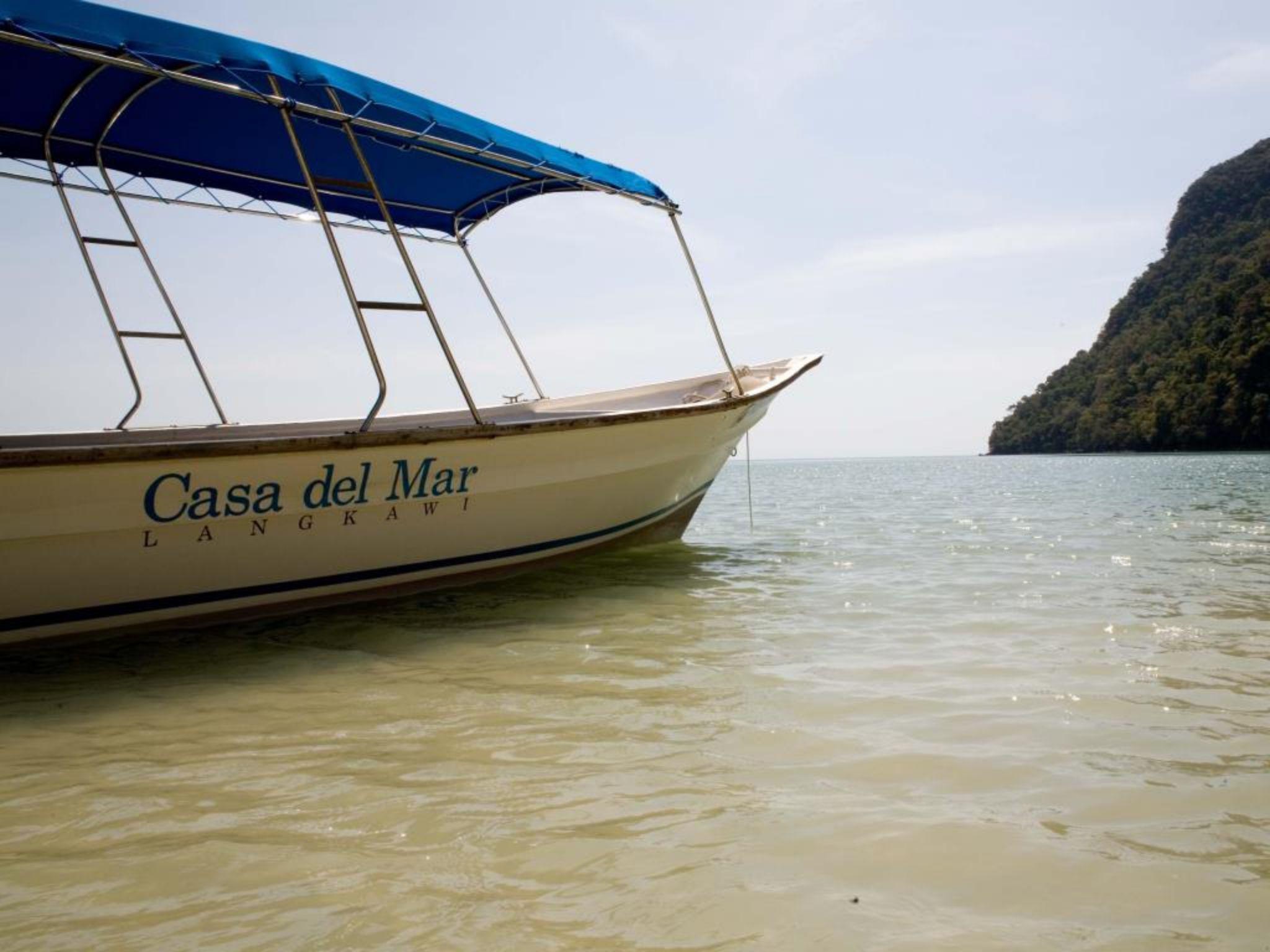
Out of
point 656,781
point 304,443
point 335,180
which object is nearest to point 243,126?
point 335,180

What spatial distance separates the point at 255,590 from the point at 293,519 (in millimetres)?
518

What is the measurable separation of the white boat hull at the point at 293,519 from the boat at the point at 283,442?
0.04 feet

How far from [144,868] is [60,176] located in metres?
6.01

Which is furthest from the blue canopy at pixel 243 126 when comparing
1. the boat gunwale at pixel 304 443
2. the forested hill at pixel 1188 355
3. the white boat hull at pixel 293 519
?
the forested hill at pixel 1188 355

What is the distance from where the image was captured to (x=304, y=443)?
4.63 meters

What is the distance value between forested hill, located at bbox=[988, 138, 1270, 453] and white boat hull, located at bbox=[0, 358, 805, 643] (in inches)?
2519

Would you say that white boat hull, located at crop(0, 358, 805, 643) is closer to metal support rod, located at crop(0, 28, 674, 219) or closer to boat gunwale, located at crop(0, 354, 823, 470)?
boat gunwale, located at crop(0, 354, 823, 470)

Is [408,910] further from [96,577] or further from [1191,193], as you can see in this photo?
[1191,193]

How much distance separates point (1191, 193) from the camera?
91875 millimetres

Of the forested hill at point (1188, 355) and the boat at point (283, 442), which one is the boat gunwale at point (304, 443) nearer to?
the boat at point (283, 442)

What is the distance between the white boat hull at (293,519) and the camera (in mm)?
4137

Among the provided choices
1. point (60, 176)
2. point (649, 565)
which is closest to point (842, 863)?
point (649, 565)

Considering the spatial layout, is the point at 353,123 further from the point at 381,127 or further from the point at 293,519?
the point at 293,519

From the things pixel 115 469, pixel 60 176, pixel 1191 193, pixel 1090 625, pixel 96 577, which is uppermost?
pixel 1191 193
